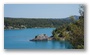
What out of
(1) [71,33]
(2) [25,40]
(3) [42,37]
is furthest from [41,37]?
(1) [71,33]

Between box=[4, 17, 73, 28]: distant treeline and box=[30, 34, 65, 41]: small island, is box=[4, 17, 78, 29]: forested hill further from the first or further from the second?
box=[30, 34, 65, 41]: small island

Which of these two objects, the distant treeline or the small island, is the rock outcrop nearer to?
the small island

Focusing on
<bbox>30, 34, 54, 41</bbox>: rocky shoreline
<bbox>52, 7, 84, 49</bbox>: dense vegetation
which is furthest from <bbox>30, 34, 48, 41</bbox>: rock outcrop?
<bbox>52, 7, 84, 49</bbox>: dense vegetation

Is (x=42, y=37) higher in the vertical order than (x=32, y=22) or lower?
lower

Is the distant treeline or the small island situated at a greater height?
the distant treeline

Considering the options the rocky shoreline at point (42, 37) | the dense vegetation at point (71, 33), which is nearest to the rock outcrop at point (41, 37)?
the rocky shoreline at point (42, 37)

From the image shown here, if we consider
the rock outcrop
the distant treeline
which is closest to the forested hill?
the distant treeline

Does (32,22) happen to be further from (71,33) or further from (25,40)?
(71,33)

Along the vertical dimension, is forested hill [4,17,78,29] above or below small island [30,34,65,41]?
above

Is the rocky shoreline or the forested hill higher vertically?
the forested hill

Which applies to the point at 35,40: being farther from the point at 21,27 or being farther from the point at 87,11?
the point at 87,11
